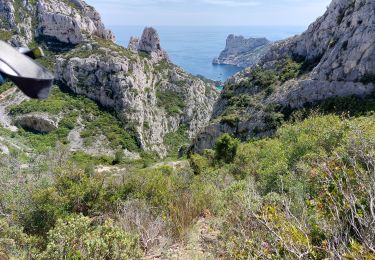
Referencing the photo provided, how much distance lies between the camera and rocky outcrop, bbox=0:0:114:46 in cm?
6956

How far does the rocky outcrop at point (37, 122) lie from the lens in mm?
53781

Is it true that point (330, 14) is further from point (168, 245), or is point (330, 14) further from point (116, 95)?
point (168, 245)

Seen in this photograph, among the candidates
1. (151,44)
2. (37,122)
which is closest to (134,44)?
(151,44)

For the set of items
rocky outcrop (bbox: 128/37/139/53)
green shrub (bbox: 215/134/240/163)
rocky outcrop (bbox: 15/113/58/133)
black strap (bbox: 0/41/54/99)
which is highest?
black strap (bbox: 0/41/54/99)

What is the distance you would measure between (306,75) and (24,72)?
40.7 meters

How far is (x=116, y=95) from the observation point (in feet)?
205

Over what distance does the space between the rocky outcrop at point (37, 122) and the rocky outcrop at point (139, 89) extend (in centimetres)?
717

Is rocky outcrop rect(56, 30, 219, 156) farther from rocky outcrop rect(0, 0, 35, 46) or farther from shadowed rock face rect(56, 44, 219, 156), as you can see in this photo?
rocky outcrop rect(0, 0, 35, 46)

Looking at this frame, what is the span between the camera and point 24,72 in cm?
138

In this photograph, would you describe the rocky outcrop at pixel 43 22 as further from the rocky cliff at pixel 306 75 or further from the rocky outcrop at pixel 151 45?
the rocky cliff at pixel 306 75

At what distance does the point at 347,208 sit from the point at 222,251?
189cm

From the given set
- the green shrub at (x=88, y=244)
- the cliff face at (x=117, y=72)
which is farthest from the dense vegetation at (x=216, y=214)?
the cliff face at (x=117, y=72)

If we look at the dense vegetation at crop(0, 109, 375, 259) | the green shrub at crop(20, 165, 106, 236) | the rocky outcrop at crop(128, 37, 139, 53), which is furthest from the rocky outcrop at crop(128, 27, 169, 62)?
the green shrub at crop(20, 165, 106, 236)

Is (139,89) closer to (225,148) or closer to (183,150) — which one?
(183,150)
